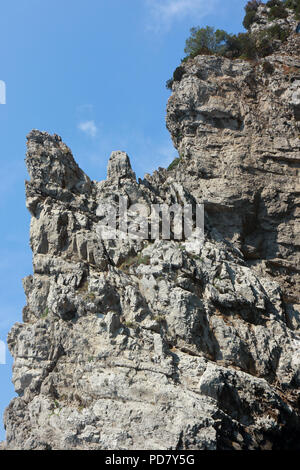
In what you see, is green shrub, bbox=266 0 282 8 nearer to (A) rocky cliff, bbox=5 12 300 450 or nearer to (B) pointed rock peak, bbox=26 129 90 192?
(A) rocky cliff, bbox=5 12 300 450

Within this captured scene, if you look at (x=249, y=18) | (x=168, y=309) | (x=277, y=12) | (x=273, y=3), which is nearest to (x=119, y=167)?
(x=168, y=309)

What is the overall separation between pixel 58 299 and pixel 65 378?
349 centimetres

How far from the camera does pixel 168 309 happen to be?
22188 millimetres

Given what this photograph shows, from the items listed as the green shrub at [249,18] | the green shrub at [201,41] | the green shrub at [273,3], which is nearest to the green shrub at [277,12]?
the green shrub at [249,18]

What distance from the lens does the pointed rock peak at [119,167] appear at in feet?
94.2

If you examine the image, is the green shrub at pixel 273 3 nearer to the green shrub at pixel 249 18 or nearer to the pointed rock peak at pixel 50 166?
the green shrub at pixel 249 18

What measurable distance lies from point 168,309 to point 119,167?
33.5 ft

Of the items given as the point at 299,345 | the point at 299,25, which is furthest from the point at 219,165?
the point at 299,25

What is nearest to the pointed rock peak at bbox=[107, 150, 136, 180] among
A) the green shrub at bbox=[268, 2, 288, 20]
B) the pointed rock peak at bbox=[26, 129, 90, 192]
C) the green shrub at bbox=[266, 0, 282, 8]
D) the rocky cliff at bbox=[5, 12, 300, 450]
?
the rocky cliff at bbox=[5, 12, 300, 450]

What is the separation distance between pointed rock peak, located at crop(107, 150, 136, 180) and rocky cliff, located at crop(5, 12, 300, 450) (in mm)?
67

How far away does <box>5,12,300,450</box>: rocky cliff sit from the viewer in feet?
62.6

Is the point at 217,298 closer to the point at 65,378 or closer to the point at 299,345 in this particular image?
the point at 299,345

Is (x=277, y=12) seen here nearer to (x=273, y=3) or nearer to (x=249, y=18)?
(x=249, y=18)

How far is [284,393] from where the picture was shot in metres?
21.9
